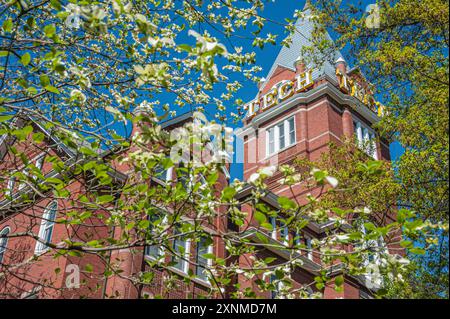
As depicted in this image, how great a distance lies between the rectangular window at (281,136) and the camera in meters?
33.4

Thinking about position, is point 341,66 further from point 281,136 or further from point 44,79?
point 44,79

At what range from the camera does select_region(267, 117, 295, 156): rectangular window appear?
110 feet

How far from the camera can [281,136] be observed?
112 ft

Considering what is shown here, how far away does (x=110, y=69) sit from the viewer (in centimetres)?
988

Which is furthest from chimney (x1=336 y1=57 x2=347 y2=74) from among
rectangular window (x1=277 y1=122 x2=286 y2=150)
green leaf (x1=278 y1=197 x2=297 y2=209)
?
green leaf (x1=278 y1=197 x2=297 y2=209)

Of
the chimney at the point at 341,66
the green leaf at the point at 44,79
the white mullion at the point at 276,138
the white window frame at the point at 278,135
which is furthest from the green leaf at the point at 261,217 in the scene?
the chimney at the point at 341,66

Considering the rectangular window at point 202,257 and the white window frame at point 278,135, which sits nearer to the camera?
the rectangular window at point 202,257

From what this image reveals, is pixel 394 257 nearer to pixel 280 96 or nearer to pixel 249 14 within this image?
pixel 249 14

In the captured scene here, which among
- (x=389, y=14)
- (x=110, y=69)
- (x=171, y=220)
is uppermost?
(x=389, y=14)

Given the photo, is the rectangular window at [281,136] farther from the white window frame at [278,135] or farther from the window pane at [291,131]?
the window pane at [291,131]

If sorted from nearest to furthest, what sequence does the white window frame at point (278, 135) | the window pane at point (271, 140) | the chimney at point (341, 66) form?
the white window frame at point (278, 135)
the window pane at point (271, 140)
the chimney at point (341, 66)

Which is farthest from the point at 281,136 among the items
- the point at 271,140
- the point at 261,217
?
the point at 261,217

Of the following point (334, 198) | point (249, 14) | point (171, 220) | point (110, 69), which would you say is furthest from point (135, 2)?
point (334, 198)
